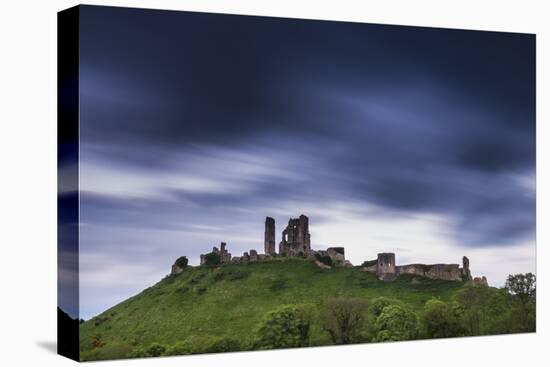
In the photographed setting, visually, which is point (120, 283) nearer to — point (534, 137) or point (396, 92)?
point (396, 92)

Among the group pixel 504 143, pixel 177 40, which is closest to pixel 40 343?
pixel 177 40

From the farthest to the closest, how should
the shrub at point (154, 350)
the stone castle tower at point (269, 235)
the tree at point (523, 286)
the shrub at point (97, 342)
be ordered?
1. the tree at point (523, 286)
2. the stone castle tower at point (269, 235)
3. the shrub at point (154, 350)
4. the shrub at point (97, 342)

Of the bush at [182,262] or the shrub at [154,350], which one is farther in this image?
the bush at [182,262]

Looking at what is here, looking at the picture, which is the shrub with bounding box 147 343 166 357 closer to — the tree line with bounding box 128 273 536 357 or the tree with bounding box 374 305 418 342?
the tree line with bounding box 128 273 536 357

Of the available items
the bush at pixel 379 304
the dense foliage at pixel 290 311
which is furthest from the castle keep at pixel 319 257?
the bush at pixel 379 304

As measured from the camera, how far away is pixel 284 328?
18484 millimetres

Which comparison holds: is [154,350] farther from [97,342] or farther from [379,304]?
[379,304]

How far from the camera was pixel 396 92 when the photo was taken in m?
19.3

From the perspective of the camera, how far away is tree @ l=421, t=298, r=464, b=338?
771 inches

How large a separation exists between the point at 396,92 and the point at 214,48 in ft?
11.0

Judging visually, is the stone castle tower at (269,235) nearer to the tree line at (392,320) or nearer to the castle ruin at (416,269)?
the tree line at (392,320)

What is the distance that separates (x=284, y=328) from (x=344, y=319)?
1.09 meters

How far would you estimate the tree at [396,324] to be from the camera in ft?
63.0

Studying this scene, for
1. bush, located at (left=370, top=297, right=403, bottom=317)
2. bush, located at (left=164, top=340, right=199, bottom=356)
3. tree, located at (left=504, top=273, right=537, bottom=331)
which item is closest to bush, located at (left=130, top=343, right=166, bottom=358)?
bush, located at (left=164, top=340, right=199, bottom=356)
